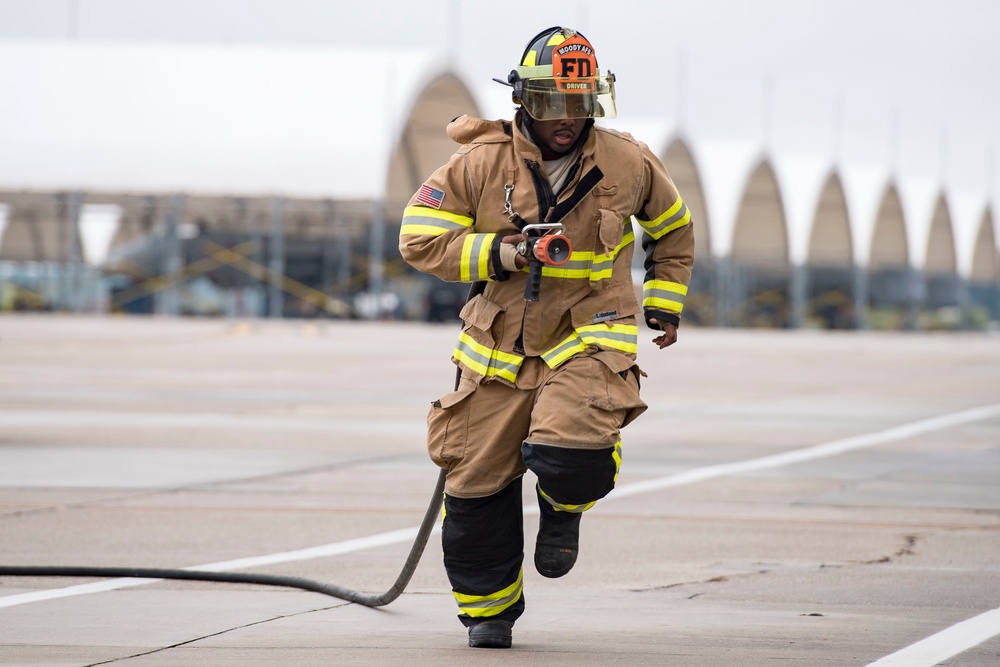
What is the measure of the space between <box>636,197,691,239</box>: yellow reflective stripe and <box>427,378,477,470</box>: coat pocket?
0.91 metres

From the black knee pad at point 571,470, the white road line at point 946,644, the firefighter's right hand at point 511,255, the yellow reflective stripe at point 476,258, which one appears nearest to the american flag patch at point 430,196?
the yellow reflective stripe at point 476,258

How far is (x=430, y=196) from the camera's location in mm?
5297

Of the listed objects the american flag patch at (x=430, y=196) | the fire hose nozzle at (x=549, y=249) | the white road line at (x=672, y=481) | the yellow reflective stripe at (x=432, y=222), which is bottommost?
the white road line at (x=672, y=481)

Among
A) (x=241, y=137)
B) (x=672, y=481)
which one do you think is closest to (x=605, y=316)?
(x=672, y=481)

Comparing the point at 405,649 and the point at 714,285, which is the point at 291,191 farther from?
the point at 405,649

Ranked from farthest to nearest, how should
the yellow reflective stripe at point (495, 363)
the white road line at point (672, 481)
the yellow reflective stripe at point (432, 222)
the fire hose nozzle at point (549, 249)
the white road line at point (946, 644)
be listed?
the white road line at point (672, 481) < the yellow reflective stripe at point (432, 222) < the yellow reflective stripe at point (495, 363) < the fire hose nozzle at point (549, 249) < the white road line at point (946, 644)

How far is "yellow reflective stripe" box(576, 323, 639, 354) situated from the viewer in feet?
16.9

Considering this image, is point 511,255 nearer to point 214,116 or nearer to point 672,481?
point 672,481

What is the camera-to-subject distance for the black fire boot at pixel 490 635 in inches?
204

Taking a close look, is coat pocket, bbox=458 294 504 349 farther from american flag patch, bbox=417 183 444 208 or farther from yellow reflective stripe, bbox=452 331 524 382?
american flag patch, bbox=417 183 444 208

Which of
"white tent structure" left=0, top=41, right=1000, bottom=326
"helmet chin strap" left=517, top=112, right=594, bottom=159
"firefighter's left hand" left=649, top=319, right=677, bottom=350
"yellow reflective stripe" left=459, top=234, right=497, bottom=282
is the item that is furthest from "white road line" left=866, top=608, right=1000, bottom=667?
"white tent structure" left=0, top=41, right=1000, bottom=326

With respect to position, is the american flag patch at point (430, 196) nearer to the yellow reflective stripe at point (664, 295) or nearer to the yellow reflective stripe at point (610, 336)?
the yellow reflective stripe at point (610, 336)

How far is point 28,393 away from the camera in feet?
56.9

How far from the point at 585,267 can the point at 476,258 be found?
386 mm
